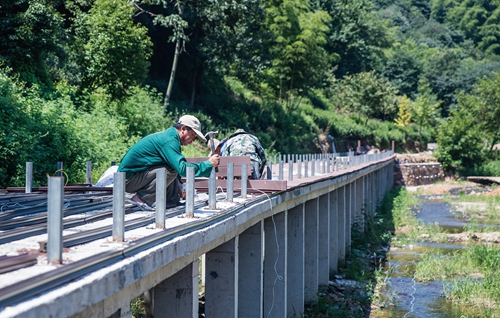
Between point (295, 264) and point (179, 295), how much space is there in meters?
6.60

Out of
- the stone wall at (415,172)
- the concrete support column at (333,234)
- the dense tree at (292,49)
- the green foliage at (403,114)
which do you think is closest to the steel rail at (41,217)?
the concrete support column at (333,234)

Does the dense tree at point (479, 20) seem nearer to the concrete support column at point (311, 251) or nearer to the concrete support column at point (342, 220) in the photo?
the concrete support column at point (342, 220)

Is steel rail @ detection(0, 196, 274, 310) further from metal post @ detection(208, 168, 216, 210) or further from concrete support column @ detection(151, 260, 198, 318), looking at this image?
metal post @ detection(208, 168, 216, 210)

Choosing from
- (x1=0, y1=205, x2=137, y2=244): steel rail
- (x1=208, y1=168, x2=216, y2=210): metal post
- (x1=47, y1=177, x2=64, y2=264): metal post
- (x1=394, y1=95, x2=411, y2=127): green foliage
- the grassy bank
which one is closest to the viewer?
(x1=47, y1=177, x2=64, y2=264): metal post

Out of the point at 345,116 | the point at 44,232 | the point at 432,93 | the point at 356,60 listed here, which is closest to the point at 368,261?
the point at 44,232

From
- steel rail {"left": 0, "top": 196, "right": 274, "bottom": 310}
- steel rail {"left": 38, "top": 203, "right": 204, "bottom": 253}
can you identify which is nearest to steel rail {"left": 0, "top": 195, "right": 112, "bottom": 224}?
steel rail {"left": 38, "top": 203, "right": 204, "bottom": 253}

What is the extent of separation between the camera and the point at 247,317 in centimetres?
941

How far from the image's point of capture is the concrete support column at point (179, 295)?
6.40m

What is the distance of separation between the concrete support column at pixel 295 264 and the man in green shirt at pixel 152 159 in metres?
5.47

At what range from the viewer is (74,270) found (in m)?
3.86

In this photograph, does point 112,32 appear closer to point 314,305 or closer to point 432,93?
point 314,305

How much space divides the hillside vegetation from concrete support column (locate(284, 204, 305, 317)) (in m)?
5.20

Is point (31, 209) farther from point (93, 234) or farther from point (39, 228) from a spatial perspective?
point (93, 234)

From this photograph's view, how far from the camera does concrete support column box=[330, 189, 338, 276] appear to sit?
17.5m
